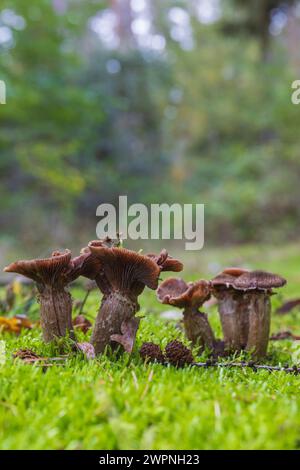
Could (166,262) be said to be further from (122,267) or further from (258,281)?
(258,281)

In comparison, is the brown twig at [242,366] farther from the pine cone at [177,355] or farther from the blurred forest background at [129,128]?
the blurred forest background at [129,128]

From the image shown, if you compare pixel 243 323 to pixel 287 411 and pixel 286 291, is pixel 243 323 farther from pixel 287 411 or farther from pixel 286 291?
pixel 286 291

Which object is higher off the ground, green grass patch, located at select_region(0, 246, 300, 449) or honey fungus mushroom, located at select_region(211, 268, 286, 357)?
honey fungus mushroom, located at select_region(211, 268, 286, 357)

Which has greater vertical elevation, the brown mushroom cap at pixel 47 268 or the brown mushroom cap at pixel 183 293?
the brown mushroom cap at pixel 47 268

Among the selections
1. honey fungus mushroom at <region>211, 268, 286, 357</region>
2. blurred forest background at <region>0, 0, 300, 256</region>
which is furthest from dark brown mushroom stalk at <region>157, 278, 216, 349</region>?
blurred forest background at <region>0, 0, 300, 256</region>

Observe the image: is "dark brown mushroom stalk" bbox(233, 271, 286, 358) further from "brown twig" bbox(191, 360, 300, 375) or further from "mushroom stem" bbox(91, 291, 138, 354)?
"mushroom stem" bbox(91, 291, 138, 354)

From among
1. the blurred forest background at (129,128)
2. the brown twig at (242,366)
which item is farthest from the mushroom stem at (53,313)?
the blurred forest background at (129,128)

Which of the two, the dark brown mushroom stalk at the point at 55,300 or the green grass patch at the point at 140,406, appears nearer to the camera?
the green grass patch at the point at 140,406

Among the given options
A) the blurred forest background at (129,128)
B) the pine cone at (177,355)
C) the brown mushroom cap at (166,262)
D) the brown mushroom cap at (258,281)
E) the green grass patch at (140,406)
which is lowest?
the green grass patch at (140,406)
